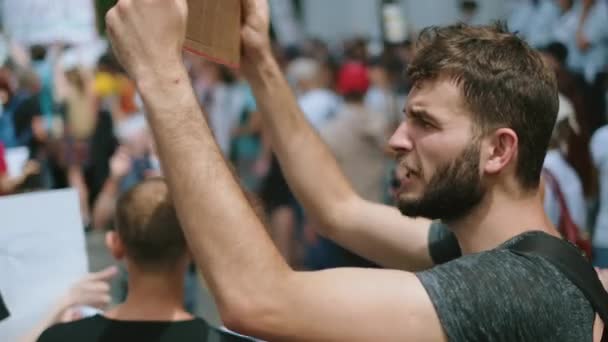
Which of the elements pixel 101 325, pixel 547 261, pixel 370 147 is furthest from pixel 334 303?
pixel 370 147

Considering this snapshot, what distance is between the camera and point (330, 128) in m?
7.46

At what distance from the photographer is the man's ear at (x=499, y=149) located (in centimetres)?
211

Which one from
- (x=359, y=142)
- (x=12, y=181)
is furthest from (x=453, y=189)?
(x=359, y=142)

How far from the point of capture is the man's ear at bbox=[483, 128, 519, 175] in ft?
6.91

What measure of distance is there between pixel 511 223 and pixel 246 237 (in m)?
0.67

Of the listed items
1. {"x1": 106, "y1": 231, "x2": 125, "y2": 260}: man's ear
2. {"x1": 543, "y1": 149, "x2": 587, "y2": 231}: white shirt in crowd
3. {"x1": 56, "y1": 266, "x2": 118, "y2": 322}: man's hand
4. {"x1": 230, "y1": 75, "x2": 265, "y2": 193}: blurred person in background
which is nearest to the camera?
{"x1": 56, "y1": 266, "x2": 118, "y2": 322}: man's hand

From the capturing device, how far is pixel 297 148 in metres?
2.88

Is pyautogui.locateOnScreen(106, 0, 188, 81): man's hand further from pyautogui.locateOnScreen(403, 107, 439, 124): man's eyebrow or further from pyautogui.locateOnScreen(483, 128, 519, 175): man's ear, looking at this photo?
pyautogui.locateOnScreen(483, 128, 519, 175): man's ear

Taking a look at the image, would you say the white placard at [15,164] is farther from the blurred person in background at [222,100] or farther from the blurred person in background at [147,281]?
the blurred person in background at [222,100]

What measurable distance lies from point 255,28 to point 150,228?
695 mm

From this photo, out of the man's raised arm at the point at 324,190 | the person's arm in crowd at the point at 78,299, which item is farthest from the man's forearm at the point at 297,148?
the person's arm in crowd at the point at 78,299

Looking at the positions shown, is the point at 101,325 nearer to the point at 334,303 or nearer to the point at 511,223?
the point at 334,303

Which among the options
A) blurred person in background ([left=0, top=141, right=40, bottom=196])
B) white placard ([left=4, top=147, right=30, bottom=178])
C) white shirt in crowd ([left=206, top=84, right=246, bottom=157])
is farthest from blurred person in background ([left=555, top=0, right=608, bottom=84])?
blurred person in background ([left=0, top=141, right=40, bottom=196])

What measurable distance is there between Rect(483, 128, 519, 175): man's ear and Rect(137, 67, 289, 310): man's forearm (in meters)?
0.55
